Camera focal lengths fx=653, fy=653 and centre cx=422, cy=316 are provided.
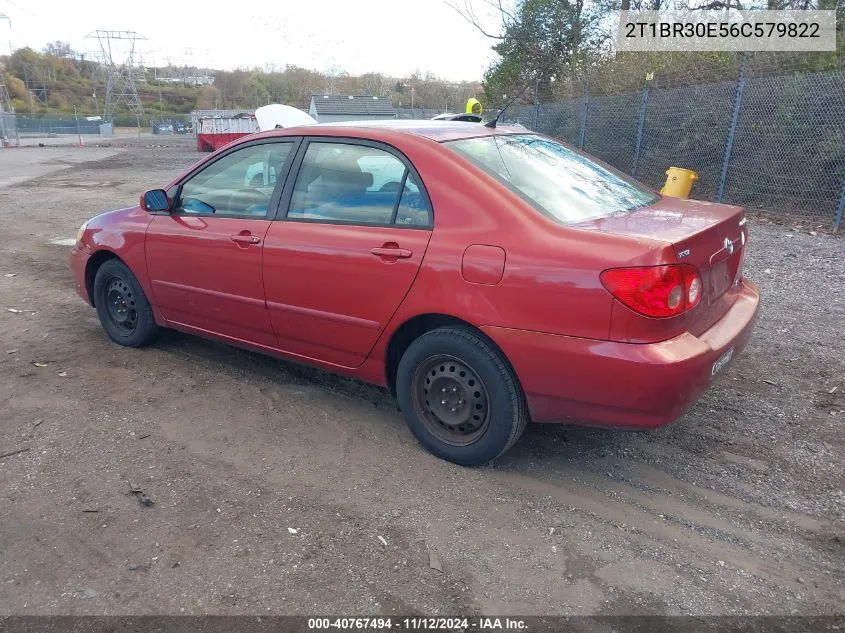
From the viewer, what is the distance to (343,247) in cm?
349

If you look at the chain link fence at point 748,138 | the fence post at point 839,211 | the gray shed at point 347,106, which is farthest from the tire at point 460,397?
the gray shed at point 347,106

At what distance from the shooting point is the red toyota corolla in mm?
2793

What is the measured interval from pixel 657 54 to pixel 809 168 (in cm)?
614

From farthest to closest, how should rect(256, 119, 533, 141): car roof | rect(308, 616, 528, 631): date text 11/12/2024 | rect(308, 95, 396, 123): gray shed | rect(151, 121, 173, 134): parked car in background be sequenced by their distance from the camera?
rect(151, 121, 173, 134): parked car in background
rect(308, 95, 396, 123): gray shed
rect(256, 119, 533, 141): car roof
rect(308, 616, 528, 631): date text 11/12/2024

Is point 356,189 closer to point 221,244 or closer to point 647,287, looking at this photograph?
point 221,244

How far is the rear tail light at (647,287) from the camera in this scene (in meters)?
2.71

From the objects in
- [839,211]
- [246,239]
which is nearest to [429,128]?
[246,239]

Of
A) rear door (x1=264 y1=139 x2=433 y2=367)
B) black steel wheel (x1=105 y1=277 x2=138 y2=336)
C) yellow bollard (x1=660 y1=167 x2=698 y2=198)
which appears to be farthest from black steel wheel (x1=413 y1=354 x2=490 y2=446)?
yellow bollard (x1=660 y1=167 x2=698 y2=198)

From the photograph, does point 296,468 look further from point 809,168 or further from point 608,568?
point 809,168

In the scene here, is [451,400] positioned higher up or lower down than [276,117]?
lower down

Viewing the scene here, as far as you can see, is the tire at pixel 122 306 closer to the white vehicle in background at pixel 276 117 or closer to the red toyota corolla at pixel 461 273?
the red toyota corolla at pixel 461 273

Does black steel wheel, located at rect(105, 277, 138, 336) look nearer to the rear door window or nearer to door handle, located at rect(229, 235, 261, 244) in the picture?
door handle, located at rect(229, 235, 261, 244)

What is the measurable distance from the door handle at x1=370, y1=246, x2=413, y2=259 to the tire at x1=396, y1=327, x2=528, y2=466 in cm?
41

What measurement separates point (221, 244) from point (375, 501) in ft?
6.33
